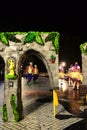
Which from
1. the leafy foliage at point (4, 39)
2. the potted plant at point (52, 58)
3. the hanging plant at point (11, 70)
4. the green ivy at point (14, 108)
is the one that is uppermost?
the leafy foliage at point (4, 39)

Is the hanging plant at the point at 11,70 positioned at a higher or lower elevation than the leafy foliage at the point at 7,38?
lower

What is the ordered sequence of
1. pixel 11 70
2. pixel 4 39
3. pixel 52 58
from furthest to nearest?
pixel 52 58
pixel 4 39
pixel 11 70

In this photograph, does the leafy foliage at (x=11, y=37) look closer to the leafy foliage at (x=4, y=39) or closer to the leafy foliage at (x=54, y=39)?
the leafy foliage at (x=4, y=39)

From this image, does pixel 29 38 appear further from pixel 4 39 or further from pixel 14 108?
pixel 14 108

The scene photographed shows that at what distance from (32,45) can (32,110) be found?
3.54m

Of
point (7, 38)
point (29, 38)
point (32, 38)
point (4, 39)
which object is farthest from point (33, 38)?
point (4, 39)

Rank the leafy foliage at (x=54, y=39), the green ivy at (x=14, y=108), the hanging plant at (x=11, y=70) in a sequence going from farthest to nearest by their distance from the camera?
the leafy foliage at (x=54, y=39) < the hanging plant at (x=11, y=70) < the green ivy at (x=14, y=108)

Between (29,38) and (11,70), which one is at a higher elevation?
(29,38)

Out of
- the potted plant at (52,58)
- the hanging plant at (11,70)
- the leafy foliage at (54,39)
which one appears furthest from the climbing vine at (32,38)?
the hanging plant at (11,70)

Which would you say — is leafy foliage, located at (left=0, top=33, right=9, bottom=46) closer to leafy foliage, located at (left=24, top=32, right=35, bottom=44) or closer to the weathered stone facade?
the weathered stone facade

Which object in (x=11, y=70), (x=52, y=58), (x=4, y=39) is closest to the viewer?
(x=11, y=70)

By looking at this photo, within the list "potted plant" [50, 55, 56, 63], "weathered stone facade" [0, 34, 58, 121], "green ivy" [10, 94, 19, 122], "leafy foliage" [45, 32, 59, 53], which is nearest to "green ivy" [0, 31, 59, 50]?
"leafy foliage" [45, 32, 59, 53]

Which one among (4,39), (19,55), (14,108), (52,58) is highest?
(4,39)

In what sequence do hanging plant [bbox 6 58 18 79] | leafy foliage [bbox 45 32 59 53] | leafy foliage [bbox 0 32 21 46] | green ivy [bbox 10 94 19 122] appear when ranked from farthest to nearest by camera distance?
leafy foliage [bbox 45 32 59 53] → leafy foliage [bbox 0 32 21 46] → hanging plant [bbox 6 58 18 79] → green ivy [bbox 10 94 19 122]
